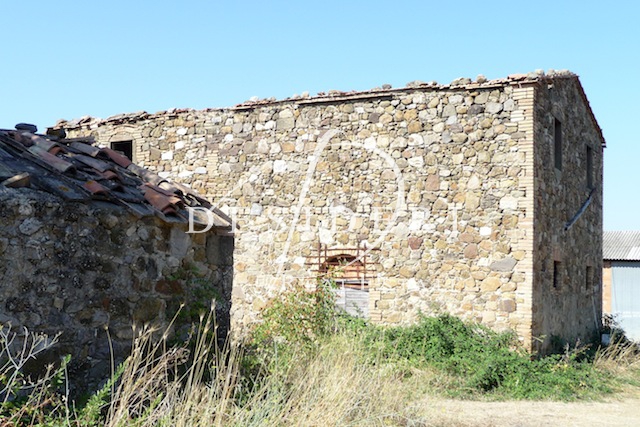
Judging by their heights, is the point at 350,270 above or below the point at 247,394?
above

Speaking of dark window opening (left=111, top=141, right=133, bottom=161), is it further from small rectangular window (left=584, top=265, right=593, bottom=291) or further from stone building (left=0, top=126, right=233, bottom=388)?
small rectangular window (left=584, top=265, right=593, bottom=291)

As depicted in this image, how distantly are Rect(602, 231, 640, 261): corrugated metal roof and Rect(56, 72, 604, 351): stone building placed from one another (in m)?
9.43

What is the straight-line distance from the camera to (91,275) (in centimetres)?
600

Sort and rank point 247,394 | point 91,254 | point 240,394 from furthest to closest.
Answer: point 247,394, point 240,394, point 91,254

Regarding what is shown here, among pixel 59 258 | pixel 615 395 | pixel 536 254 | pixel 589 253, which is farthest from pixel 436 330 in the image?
pixel 59 258

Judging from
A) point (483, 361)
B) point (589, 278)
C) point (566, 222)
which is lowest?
point (483, 361)

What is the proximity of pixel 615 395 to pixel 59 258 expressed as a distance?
28.9 ft

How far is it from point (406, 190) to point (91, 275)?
762cm

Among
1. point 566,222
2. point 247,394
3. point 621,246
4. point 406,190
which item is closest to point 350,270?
point 406,190

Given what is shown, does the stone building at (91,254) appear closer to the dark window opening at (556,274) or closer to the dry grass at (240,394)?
the dry grass at (240,394)

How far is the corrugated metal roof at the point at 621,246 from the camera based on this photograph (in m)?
23.6

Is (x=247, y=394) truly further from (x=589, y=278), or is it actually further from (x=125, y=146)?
(x=589, y=278)

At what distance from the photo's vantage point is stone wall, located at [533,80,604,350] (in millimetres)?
12531

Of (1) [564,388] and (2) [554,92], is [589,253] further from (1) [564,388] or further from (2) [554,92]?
(1) [564,388]
